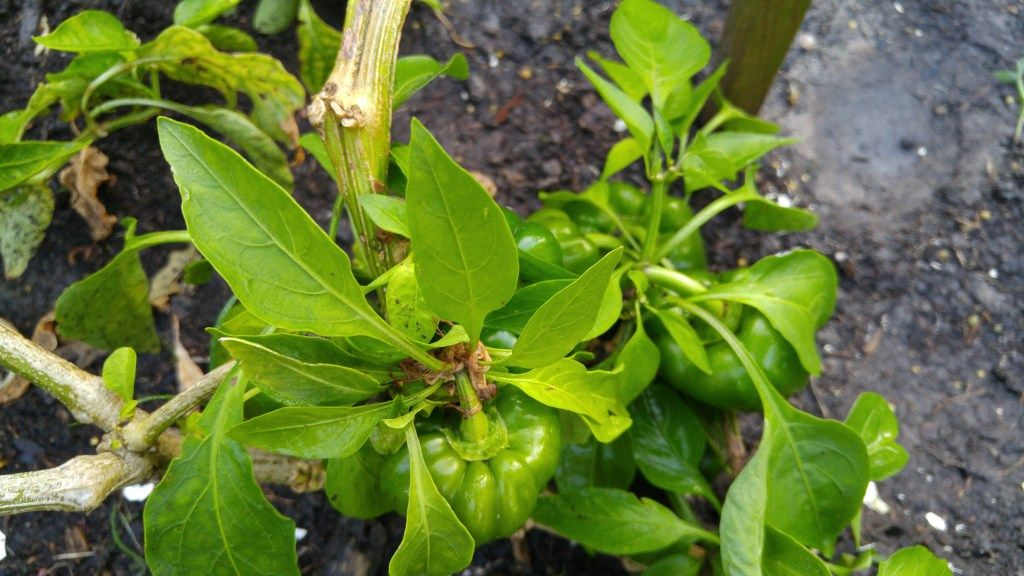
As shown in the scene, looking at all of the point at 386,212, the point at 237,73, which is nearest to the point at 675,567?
the point at 386,212

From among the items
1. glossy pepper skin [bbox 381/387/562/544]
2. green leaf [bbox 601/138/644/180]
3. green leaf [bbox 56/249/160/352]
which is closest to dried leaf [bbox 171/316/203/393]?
green leaf [bbox 56/249/160/352]

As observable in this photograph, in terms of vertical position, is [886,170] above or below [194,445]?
below

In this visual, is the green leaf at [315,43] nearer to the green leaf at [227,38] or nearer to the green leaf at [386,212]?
the green leaf at [227,38]

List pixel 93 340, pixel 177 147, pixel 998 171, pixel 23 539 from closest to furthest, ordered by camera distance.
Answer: pixel 177 147 < pixel 93 340 < pixel 23 539 < pixel 998 171

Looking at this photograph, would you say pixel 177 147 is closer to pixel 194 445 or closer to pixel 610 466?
pixel 194 445

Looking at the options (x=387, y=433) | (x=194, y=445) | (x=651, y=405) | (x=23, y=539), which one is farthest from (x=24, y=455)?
(x=651, y=405)

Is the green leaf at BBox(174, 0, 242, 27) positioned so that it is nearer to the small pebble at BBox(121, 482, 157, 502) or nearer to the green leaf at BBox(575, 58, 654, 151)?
the green leaf at BBox(575, 58, 654, 151)
